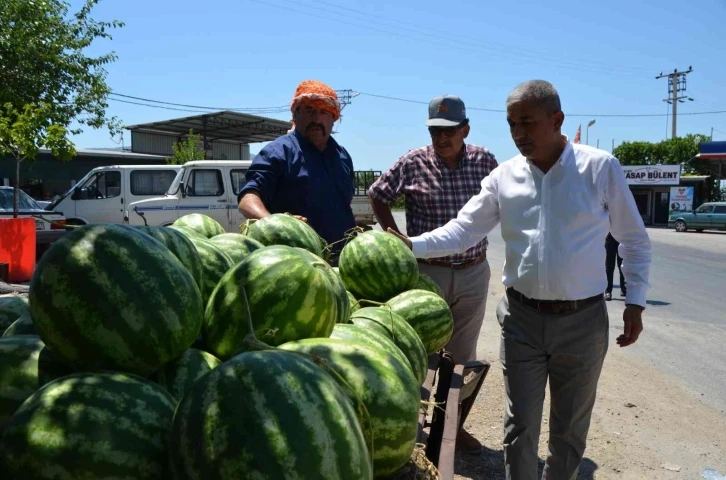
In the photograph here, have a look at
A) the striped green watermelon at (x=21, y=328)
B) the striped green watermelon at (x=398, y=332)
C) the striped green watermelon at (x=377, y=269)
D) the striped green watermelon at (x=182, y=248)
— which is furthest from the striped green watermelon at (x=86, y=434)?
the striped green watermelon at (x=377, y=269)

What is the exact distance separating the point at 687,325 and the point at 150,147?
3511 centimetres

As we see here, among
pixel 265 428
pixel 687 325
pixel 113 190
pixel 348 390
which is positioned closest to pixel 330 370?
pixel 348 390

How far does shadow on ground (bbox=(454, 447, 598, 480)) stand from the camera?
4.23 meters

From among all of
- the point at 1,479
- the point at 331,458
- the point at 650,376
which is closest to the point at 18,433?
the point at 1,479

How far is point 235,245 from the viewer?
232 cm

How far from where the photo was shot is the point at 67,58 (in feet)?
58.4

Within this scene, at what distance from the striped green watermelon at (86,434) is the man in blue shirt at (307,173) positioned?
260cm

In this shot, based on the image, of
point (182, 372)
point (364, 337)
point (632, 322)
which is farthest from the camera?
point (632, 322)

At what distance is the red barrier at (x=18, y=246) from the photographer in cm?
1049

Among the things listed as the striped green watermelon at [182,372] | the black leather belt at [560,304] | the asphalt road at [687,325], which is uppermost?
the striped green watermelon at [182,372]

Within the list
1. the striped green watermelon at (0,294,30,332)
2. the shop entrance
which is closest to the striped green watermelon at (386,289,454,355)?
the striped green watermelon at (0,294,30,332)

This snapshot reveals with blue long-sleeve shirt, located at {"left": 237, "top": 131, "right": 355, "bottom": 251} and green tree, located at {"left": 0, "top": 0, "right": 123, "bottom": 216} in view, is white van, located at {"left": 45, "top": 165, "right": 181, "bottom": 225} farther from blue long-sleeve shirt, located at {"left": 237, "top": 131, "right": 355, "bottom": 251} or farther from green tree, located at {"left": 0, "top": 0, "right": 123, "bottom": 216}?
blue long-sleeve shirt, located at {"left": 237, "top": 131, "right": 355, "bottom": 251}

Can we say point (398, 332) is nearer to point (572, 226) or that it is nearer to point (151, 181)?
point (572, 226)

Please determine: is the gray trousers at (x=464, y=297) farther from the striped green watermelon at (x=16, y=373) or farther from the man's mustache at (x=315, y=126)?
the striped green watermelon at (x=16, y=373)
